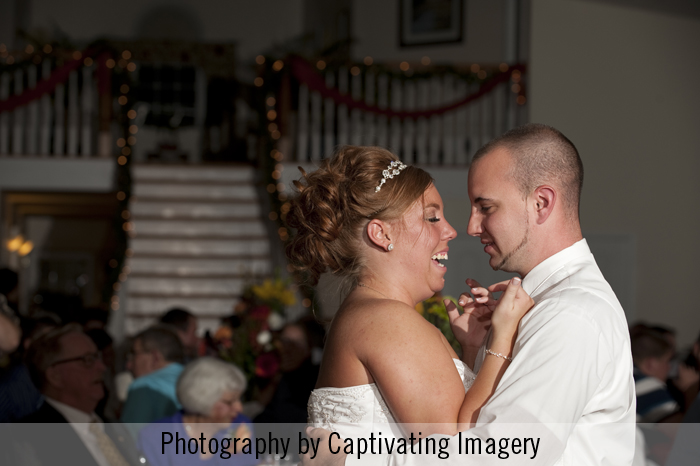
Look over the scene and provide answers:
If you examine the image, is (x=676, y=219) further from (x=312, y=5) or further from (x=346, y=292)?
(x=312, y=5)

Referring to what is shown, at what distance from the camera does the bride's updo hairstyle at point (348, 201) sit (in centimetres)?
160

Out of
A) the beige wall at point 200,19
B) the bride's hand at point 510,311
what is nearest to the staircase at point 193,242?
the beige wall at point 200,19

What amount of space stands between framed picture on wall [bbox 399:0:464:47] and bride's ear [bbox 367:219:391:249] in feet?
26.6

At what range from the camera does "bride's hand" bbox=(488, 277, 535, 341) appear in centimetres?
139

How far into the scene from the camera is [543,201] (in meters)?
1.52

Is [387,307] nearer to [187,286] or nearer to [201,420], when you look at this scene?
[201,420]

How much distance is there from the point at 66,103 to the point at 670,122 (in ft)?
24.5

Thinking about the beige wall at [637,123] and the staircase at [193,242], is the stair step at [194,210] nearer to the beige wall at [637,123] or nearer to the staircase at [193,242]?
the staircase at [193,242]

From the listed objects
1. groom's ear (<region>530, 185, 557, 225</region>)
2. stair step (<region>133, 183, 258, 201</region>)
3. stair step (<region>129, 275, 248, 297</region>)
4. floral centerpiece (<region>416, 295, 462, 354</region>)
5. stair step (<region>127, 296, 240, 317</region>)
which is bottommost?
stair step (<region>127, 296, 240, 317</region>)

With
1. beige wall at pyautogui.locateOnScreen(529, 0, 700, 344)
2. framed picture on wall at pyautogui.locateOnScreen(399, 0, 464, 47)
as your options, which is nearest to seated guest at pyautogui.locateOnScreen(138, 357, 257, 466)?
beige wall at pyautogui.locateOnScreen(529, 0, 700, 344)

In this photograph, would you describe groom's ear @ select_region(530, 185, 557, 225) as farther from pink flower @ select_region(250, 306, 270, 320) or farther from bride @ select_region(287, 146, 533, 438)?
pink flower @ select_region(250, 306, 270, 320)

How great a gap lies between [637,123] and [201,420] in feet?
19.2

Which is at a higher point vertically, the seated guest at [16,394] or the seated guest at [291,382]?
the seated guest at [16,394]

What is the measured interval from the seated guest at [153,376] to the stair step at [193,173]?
4.78m
